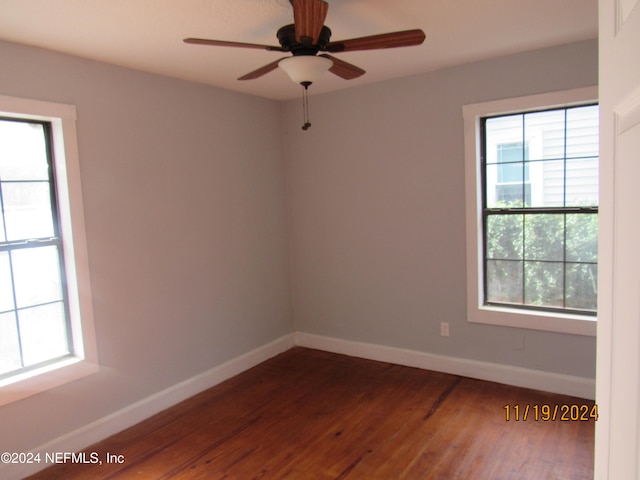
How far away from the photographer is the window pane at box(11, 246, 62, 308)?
262 centimetres

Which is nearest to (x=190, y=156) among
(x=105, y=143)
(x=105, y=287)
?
(x=105, y=143)

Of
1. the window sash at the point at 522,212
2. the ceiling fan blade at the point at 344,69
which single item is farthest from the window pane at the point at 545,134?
the ceiling fan blade at the point at 344,69

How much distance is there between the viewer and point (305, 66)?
1.97 meters

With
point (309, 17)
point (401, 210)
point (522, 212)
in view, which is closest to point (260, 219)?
point (401, 210)

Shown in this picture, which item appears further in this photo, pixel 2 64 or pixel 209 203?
pixel 209 203

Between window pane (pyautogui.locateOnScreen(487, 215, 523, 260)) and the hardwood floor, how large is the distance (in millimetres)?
1033

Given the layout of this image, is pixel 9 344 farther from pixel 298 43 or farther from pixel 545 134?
pixel 545 134

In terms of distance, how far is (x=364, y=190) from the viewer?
3971 mm

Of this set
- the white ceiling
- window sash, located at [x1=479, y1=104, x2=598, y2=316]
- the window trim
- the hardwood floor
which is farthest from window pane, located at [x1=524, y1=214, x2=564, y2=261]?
the white ceiling

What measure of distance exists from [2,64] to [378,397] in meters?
3.23

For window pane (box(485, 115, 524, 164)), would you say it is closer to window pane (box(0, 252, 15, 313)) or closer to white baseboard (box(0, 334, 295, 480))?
white baseboard (box(0, 334, 295, 480))

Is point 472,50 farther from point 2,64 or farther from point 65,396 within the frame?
point 65,396

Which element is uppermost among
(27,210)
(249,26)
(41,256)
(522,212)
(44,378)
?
(249,26)

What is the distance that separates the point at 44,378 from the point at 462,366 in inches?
118
